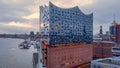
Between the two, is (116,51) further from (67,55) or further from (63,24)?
(63,24)

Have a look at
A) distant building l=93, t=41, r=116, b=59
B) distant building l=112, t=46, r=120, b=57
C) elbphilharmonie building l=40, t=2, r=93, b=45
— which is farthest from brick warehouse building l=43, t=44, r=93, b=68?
distant building l=112, t=46, r=120, b=57

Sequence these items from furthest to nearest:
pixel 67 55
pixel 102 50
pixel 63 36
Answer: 1. pixel 102 50
2. pixel 67 55
3. pixel 63 36

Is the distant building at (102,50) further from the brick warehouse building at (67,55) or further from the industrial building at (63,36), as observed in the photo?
the industrial building at (63,36)

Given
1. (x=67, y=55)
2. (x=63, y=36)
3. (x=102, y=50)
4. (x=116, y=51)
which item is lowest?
(x=116, y=51)

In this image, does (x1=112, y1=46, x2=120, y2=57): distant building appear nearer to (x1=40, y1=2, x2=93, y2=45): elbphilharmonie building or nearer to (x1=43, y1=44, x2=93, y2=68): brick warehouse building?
(x1=43, y1=44, x2=93, y2=68): brick warehouse building

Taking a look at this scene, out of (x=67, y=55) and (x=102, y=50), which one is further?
(x=102, y=50)

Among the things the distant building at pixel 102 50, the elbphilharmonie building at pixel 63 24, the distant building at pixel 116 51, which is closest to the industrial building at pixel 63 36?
the elbphilharmonie building at pixel 63 24

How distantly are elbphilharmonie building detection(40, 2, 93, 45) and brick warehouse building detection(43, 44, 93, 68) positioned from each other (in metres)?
1.74

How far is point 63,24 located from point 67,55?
7.36 metres

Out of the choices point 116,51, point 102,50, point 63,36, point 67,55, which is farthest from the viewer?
point 102,50

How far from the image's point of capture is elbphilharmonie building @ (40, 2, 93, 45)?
4362 centimetres

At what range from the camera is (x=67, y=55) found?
159 ft

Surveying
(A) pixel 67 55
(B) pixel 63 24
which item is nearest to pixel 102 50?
(A) pixel 67 55

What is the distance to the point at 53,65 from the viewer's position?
4225 cm
